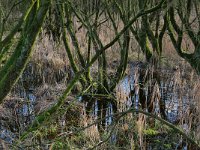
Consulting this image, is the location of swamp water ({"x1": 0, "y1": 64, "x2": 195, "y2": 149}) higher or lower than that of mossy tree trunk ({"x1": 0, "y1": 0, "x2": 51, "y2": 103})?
lower

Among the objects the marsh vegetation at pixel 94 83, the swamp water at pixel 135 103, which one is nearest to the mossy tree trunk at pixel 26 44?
the marsh vegetation at pixel 94 83

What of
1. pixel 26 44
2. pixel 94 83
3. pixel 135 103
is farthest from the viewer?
pixel 135 103

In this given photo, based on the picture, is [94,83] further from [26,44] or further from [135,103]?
[26,44]

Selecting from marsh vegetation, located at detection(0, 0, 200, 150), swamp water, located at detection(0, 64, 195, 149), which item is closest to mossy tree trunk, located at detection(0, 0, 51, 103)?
marsh vegetation, located at detection(0, 0, 200, 150)

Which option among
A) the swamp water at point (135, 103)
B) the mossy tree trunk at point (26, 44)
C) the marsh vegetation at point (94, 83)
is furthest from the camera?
the swamp water at point (135, 103)

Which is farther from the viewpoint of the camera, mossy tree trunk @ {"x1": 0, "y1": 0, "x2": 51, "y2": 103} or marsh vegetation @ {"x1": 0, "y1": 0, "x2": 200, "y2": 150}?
marsh vegetation @ {"x1": 0, "y1": 0, "x2": 200, "y2": 150}

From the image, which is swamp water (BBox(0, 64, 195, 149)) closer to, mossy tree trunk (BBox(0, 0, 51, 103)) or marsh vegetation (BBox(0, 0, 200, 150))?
marsh vegetation (BBox(0, 0, 200, 150))

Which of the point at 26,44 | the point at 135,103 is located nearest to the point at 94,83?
the point at 135,103

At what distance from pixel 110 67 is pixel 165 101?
10.6 ft

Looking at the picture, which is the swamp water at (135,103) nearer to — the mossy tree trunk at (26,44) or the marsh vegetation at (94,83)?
the marsh vegetation at (94,83)

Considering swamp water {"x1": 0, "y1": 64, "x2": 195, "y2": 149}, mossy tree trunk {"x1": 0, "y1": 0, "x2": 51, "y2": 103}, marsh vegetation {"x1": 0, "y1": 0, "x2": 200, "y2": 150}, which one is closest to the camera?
mossy tree trunk {"x1": 0, "y1": 0, "x2": 51, "y2": 103}

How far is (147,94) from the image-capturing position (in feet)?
29.8

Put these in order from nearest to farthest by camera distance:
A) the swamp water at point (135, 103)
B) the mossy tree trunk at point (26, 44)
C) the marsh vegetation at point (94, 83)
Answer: the mossy tree trunk at point (26, 44), the marsh vegetation at point (94, 83), the swamp water at point (135, 103)

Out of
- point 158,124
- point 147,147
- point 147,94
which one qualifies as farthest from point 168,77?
point 147,147
